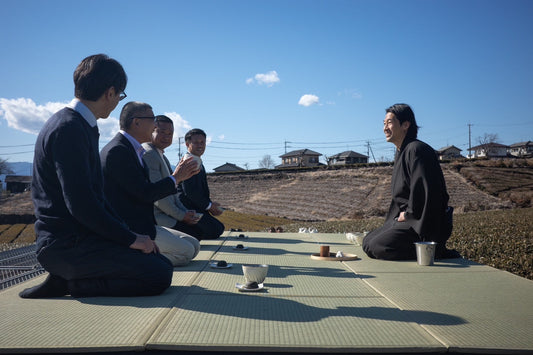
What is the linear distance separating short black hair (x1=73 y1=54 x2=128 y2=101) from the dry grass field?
26.6 feet

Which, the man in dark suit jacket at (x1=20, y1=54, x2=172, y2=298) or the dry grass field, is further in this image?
the dry grass field

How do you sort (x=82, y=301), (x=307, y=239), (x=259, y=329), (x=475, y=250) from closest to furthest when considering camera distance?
(x=259, y=329), (x=82, y=301), (x=475, y=250), (x=307, y=239)

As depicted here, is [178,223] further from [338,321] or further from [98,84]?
[338,321]

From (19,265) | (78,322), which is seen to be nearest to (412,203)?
(78,322)

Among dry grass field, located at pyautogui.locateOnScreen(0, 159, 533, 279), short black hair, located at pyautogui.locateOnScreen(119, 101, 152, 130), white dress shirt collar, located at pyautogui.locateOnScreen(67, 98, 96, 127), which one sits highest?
short black hair, located at pyautogui.locateOnScreen(119, 101, 152, 130)

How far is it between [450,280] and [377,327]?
5.65ft

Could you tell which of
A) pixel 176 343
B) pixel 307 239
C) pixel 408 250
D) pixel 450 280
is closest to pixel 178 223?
pixel 307 239

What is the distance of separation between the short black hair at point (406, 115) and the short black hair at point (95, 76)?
345 cm

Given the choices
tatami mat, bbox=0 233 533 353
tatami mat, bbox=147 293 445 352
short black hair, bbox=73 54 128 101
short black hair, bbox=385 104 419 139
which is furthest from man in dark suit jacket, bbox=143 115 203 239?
short black hair, bbox=385 104 419 139

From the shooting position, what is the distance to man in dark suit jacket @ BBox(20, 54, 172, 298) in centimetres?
273

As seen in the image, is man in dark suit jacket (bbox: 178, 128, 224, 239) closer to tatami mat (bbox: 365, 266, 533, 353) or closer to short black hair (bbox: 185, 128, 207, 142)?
short black hair (bbox: 185, 128, 207, 142)

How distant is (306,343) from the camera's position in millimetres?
2070

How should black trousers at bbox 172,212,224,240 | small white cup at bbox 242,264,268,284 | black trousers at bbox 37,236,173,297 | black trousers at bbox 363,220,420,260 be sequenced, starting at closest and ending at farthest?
black trousers at bbox 37,236,173,297 < small white cup at bbox 242,264,268,284 < black trousers at bbox 363,220,420,260 < black trousers at bbox 172,212,224,240

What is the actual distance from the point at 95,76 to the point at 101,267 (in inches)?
52.3
